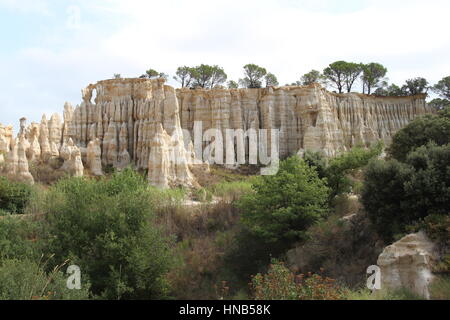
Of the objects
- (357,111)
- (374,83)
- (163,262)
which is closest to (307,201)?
(163,262)

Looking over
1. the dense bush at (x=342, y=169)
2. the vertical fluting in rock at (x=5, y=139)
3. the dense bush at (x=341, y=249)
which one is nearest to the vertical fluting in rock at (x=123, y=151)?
the vertical fluting in rock at (x=5, y=139)

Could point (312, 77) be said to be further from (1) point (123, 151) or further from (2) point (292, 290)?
(2) point (292, 290)

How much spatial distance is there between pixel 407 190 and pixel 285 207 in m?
6.79

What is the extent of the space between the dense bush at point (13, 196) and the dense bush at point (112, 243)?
8.85 metres

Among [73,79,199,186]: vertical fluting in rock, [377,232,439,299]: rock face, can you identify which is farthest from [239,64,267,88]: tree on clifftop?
[377,232,439,299]: rock face

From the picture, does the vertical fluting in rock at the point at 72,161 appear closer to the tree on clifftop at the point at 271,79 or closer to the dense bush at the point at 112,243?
the dense bush at the point at 112,243

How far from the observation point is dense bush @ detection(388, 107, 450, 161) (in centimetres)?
2705

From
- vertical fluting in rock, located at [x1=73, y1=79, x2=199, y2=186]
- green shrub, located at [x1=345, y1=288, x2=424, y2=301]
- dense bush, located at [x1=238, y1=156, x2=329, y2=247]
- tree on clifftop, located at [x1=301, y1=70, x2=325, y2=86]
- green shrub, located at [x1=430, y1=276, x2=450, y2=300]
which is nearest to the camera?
green shrub, located at [x1=345, y1=288, x2=424, y2=301]

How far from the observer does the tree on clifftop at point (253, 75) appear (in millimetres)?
62188

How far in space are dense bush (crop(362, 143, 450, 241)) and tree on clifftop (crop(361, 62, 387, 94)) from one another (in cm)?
4160

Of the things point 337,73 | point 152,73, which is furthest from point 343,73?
point 152,73

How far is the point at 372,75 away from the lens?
60.6 m

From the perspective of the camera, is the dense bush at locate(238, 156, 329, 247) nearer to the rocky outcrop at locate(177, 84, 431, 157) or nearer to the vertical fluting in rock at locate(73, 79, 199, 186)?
the vertical fluting in rock at locate(73, 79, 199, 186)

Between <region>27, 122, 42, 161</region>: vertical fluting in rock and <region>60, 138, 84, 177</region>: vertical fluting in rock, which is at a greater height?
<region>27, 122, 42, 161</region>: vertical fluting in rock
